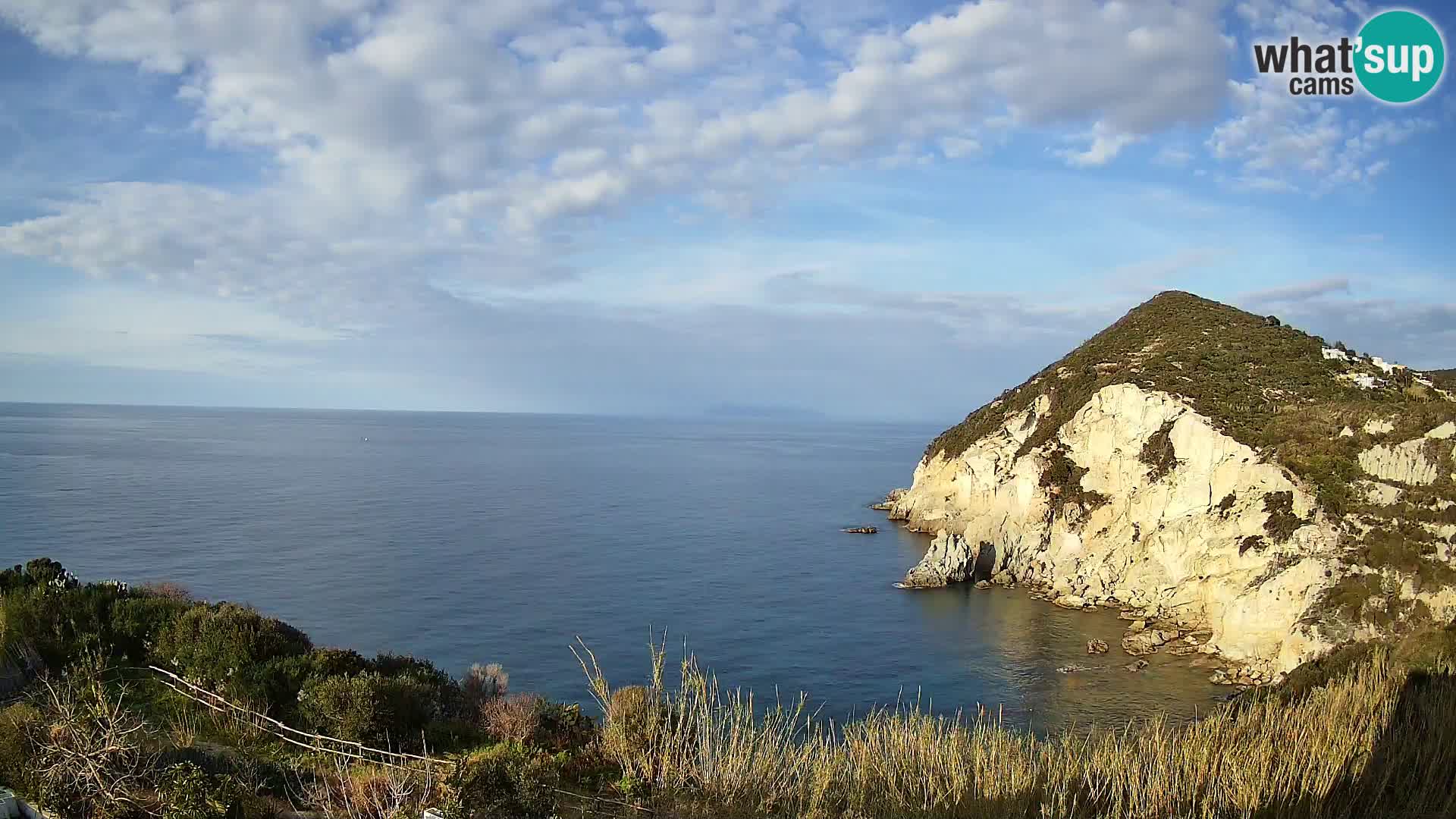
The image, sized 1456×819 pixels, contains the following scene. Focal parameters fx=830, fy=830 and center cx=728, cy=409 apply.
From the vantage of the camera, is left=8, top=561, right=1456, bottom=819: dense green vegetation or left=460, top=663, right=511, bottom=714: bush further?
left=460, top=663, right=511, bottom=714: bush

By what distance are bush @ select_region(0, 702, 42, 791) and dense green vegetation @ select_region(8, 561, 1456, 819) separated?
1.0 inches

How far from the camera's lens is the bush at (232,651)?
14133 mm

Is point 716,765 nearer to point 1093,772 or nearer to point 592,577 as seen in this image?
Result: point 1093,772

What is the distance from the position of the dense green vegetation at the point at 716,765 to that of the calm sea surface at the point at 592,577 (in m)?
17.3

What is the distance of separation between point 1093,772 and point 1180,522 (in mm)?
34644

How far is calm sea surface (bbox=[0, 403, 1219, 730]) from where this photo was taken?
1270 inches

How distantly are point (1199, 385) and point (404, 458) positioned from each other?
360ft

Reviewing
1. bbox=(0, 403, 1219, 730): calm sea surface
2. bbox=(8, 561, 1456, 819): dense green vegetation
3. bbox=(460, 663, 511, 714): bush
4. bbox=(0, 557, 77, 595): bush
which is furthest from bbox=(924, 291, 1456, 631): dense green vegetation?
bbox=(0, 557, 77, 595): bush

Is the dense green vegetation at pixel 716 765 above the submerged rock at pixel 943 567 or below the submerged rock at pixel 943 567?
above

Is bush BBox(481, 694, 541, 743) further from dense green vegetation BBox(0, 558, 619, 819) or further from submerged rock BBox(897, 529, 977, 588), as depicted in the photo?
submerged rock BBox(897, 529, 977, 588)

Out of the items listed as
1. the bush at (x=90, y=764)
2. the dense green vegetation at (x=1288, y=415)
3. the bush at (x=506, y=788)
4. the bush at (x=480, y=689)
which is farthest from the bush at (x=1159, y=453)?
the bush at (x=90, y=764)

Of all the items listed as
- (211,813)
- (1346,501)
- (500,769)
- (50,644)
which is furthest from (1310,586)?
(50,644)

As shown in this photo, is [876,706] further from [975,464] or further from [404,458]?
[404,458]

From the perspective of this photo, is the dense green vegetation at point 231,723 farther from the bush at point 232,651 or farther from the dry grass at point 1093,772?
the dry grass at point 1093,772
